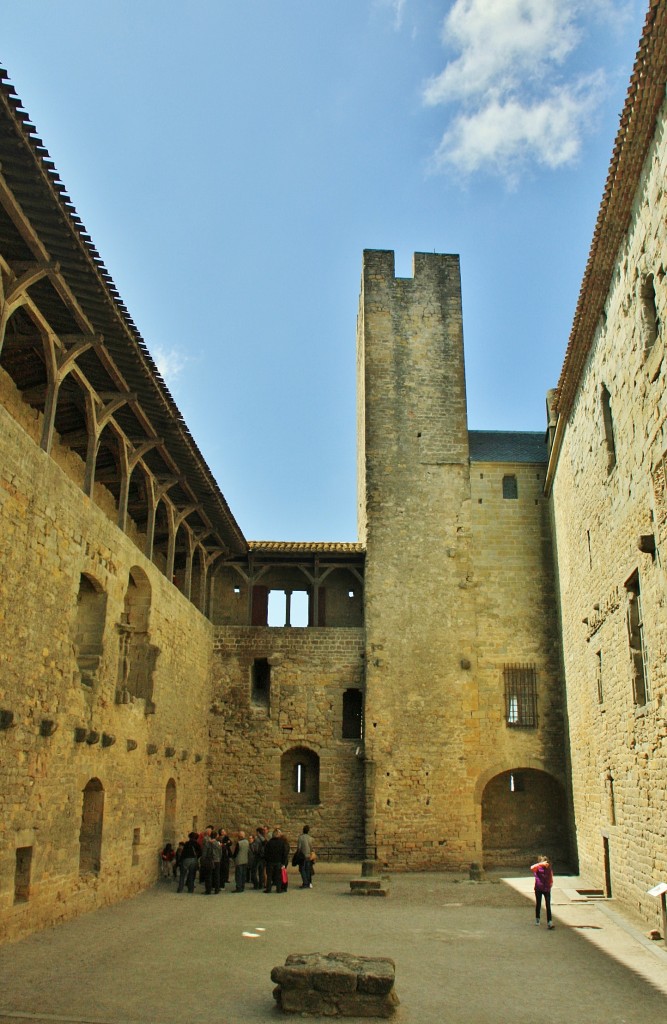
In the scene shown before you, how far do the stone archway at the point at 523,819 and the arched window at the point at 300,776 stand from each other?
4.22 meters

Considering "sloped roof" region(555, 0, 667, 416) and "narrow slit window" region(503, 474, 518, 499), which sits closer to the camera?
"sloped roof" region(555, 0, 667, 416)

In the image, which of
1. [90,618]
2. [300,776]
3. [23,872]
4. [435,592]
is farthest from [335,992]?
[435,592]

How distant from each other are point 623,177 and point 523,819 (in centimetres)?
1602

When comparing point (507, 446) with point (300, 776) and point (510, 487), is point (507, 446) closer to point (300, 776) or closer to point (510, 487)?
point (510, 487)

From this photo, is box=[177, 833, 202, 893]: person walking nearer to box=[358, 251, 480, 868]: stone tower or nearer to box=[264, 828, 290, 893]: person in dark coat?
box=[264, 828, 290, 893]: person in dark coat

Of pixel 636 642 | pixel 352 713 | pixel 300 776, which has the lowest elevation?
pixel 300 776

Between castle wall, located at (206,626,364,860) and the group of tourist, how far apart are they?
11.1 feet

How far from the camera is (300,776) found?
21.2 meters

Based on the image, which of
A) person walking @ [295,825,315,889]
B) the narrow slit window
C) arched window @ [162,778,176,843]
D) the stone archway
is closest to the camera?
person walking @ [295,825,315,889]

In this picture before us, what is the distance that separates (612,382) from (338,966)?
8.45 metres

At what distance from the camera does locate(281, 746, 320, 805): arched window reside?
21.0 meters

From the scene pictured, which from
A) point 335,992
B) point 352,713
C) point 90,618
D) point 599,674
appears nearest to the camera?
point 335,992

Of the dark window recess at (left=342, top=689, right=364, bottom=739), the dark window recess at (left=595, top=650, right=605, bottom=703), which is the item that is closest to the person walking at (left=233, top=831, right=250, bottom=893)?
the dark window recess at (left=342, top=689, right=364, bottom=739)

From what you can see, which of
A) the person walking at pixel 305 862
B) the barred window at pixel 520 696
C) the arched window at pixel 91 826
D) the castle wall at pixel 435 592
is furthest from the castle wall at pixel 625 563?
the arched window at pixel 91 826
